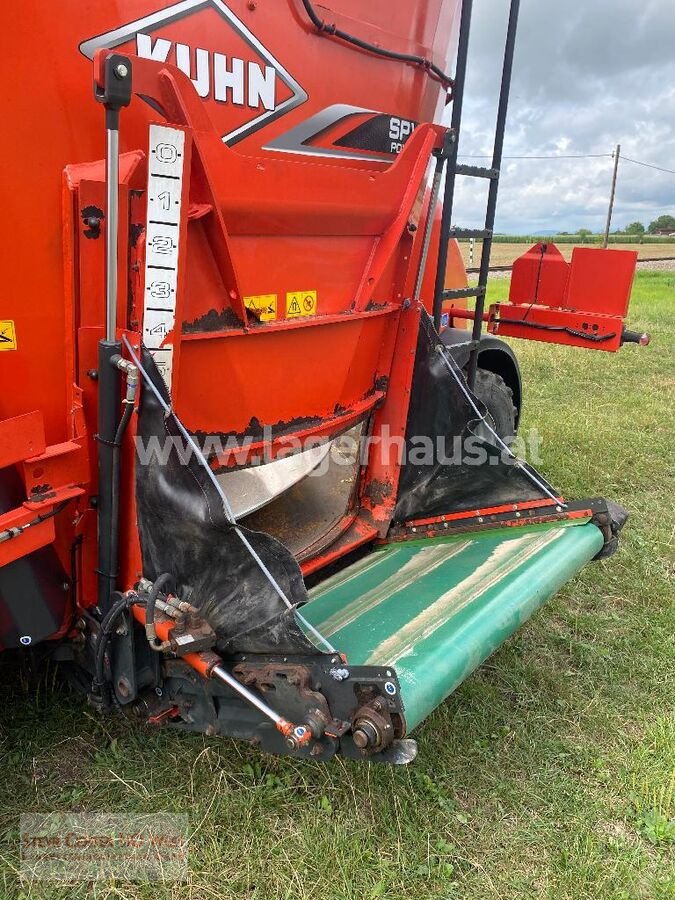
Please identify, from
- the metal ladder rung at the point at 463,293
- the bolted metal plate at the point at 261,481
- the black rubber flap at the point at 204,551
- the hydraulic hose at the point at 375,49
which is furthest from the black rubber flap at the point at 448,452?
the black rubber flap at the point at 204,551

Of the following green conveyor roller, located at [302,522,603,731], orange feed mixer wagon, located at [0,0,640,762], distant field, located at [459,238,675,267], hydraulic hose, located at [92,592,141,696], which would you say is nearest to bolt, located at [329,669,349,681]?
orange feed mixer wagon, located at [0,0,640,762]

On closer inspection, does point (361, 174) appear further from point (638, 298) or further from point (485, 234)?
point (638, 298)

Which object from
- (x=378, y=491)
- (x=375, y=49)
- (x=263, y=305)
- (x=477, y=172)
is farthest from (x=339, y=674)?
(x=477, y=172)

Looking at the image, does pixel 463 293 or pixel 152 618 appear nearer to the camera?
pixel 152 618

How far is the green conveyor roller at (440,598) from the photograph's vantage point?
2.05 metres

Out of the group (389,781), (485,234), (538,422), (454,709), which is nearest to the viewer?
(389,781)

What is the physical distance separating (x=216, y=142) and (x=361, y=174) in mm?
649

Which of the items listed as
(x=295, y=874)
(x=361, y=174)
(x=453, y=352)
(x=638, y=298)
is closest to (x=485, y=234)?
(x=453, y=352)

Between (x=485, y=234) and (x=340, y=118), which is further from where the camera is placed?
(x=485, y=234)

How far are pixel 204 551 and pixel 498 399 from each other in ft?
8.32

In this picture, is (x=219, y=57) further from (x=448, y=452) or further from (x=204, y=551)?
(x=448, y=452)

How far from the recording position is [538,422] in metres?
6.02

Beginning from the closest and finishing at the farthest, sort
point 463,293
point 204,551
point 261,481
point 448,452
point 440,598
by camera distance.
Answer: point 204,551
point 440,598
point 261,481
point 448,452
point 463,293

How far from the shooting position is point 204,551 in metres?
1.89
